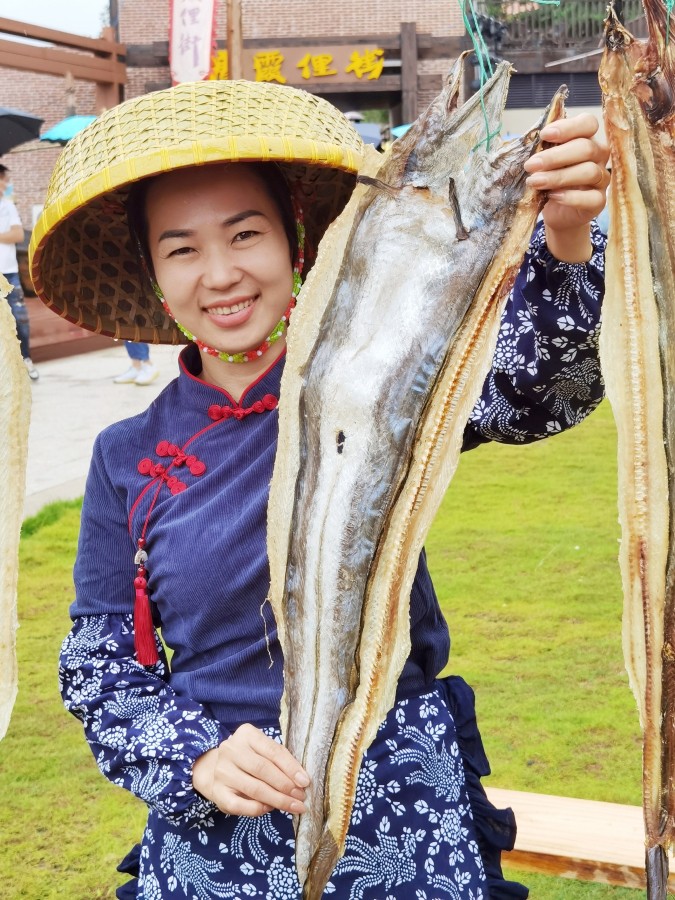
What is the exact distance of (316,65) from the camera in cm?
1234

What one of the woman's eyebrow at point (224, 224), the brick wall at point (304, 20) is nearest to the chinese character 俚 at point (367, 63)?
the brick wall at point (304, 20)

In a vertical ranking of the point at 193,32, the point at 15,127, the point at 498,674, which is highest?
the point at 193,32

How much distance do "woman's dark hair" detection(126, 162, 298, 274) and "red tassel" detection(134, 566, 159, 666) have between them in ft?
1.42

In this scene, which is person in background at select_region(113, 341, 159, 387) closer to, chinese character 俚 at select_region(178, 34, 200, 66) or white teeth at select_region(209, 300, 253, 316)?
chinese character 俚 at select_region(178, 34, 200, 66)

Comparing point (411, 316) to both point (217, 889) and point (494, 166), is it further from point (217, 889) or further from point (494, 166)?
point (217, 889)

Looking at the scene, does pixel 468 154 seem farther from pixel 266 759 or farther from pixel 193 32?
pixel 193 32

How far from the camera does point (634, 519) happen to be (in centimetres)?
90

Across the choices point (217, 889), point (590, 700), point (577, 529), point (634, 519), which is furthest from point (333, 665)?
point (577, 529)

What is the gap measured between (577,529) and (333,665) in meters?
3.90

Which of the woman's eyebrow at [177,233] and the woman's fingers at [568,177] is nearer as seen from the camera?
the woman's fingers at [568,177]

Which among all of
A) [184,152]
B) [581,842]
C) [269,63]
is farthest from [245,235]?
[269,63]

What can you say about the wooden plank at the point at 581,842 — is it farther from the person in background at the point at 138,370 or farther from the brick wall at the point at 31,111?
the brick wall at the point at 31,111

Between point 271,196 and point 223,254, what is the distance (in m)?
0.12

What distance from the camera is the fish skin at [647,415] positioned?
873 mm
